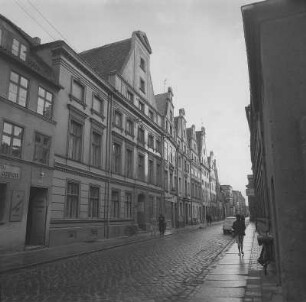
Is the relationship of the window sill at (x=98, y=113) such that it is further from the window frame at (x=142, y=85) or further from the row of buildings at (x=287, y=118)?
the row of buildings at (x=287, y=118)

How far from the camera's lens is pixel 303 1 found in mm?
5992

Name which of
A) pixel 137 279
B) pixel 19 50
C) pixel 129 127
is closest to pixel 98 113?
pixel 129 127

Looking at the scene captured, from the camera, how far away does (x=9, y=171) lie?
53.9 feet

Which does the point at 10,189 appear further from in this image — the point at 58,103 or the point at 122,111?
the point at 122,111

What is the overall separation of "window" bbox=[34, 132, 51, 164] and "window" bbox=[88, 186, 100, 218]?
18.0 feet

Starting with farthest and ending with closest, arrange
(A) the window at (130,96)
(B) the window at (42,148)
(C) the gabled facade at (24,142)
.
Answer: (A) the window at (130,96)
(B) the window at (42,148)
(C) the gabled facade at (24,142)

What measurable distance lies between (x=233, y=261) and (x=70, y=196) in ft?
37.8

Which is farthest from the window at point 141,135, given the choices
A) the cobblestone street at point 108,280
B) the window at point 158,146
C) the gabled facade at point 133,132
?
the cobblestone street at point 108,280

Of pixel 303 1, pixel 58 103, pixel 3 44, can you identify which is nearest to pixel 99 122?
pixel 58 103

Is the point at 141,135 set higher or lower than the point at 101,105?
lower

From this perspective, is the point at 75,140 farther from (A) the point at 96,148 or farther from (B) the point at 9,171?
(B) the point at 9,171

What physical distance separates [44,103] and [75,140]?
397cm

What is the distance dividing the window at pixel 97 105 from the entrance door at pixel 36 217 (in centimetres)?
782

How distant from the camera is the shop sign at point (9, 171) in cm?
1600
